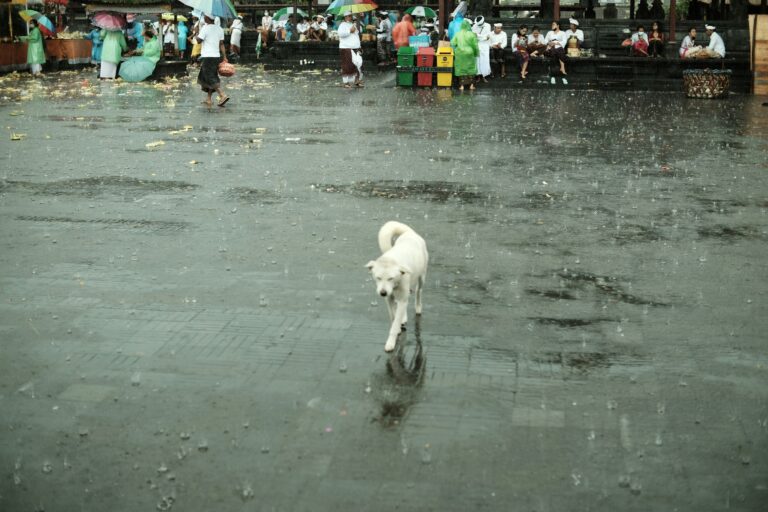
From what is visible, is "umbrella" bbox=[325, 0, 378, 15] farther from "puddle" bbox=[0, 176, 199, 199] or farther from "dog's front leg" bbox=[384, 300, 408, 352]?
"dog's front leg" bbox=[384, 300, 408, 352]

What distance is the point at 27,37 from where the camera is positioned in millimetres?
35094

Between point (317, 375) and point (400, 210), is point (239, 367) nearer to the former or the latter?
point (317, 375)

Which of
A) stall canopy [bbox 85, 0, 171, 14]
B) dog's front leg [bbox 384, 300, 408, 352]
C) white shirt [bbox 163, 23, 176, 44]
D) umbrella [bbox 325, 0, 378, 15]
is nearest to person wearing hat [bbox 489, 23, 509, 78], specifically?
umbrella [bbox 325, 0, 378, 15]

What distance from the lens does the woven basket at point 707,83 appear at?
2448 centimetres

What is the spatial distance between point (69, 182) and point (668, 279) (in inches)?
288

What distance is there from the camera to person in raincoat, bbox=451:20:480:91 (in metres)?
26.8

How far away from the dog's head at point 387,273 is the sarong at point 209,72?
52.9ft

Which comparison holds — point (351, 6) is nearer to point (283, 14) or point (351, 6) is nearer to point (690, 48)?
point (690, 48)

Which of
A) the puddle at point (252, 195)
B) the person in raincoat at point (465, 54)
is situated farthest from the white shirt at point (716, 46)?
the puddle at point (252, 195)

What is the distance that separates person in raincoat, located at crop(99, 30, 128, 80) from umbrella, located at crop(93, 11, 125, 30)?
0.65 meters

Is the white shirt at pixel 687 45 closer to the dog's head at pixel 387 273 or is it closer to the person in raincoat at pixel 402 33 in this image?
the person in raincoat at pixel 402 33

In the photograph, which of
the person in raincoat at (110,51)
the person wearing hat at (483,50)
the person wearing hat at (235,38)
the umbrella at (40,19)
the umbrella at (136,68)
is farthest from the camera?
the person wearing hat at (235,38)

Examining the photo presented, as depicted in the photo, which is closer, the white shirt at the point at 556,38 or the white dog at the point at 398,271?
the white dog at the point at 398,271

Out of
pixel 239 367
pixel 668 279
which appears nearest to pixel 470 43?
pixel 668 279
